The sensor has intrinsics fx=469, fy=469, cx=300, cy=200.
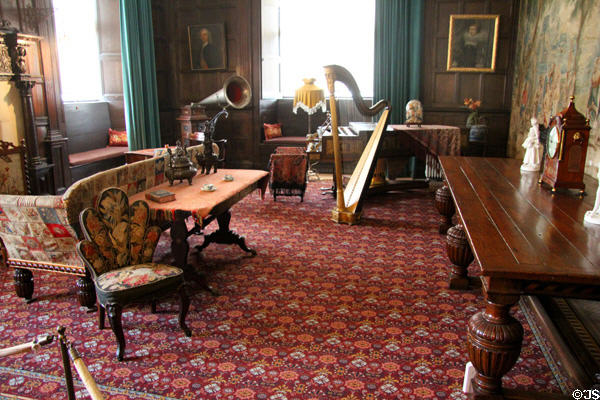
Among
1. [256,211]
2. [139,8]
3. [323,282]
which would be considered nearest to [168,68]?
[139,8]

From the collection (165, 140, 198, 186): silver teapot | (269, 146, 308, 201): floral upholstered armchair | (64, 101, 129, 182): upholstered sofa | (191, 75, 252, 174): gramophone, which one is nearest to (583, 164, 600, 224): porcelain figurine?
(165, 140, 198, 186): silver teapot

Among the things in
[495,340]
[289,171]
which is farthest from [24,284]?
[289,171]

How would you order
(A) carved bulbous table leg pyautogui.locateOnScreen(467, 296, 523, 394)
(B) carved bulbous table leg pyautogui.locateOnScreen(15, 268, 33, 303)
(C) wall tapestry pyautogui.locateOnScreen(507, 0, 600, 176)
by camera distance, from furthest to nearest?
(C) wall tapestry pyautogui.locateOnScreen(507, 0, 600, 176) → (B) carved bulbous table leg pyautogui.locateOnScreen(15, 268, 33, 303) → (A) carved bulbous table leg pyautogui.locateOnScreen(467, 296, 523, 394)

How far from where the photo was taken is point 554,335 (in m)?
2.54

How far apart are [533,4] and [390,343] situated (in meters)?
6.11

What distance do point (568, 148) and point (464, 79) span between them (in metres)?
5.89

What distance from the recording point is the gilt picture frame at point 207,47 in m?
8.55

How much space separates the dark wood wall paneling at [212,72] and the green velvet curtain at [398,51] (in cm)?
216

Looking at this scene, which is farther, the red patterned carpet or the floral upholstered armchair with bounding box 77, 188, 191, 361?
the floral upholstered armchair with bounding box 77, 188, 191, 361

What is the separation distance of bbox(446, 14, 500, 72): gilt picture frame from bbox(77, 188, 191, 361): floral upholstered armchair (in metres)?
6.48

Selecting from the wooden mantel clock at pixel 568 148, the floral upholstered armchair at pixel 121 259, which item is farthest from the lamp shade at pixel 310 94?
the wooden mantel clock at pixel 568 148

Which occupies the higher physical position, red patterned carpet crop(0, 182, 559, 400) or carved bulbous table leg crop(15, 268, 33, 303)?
carved bulbous table leg crop(15, 268, 33, 303)

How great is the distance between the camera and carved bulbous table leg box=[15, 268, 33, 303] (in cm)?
343

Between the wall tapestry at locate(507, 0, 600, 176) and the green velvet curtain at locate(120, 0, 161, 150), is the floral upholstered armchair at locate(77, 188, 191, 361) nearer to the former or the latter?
the wall tapestry at locate(507, 0, 600, 176)
